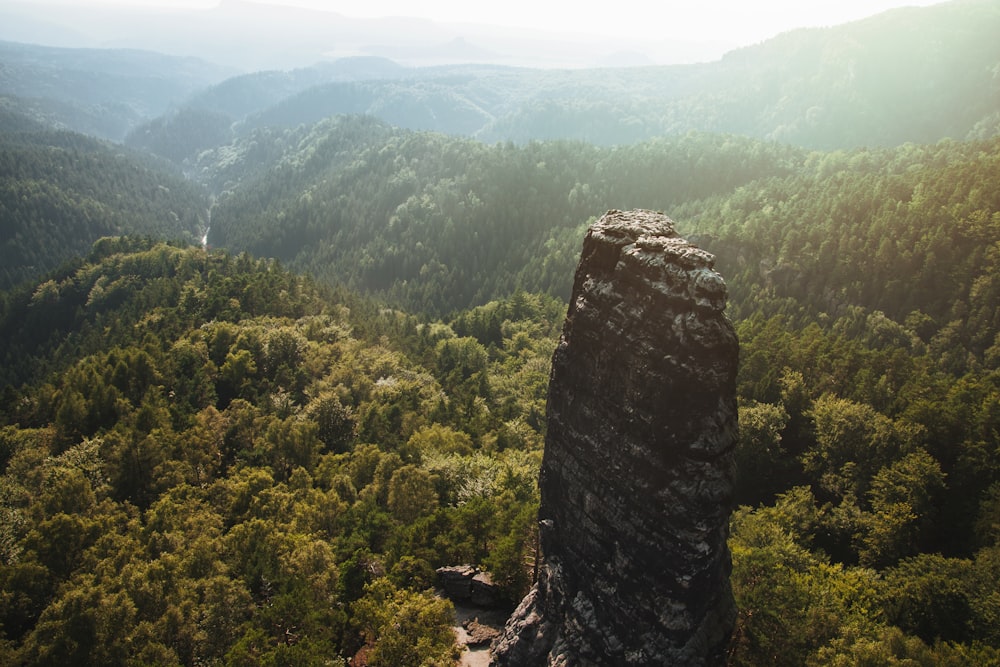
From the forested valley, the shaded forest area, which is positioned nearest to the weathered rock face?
the forested valley

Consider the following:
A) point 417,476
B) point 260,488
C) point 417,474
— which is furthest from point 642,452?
point 260,488

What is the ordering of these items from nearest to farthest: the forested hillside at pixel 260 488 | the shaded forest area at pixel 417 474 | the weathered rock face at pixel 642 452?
the weathered rock face at pixel 642 452 → the shaded forest area at pixel 417 474 → the forested hillside at pixel 260 488

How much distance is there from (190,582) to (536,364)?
85.7 metres

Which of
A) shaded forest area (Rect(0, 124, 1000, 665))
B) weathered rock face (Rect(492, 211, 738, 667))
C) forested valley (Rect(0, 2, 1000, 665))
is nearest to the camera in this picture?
weathered rock face (Rect(492, 211, 738, 667))

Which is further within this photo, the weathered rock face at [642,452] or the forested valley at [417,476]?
the forested valley at [417,476]

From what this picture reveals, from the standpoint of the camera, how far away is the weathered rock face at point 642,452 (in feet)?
81.9

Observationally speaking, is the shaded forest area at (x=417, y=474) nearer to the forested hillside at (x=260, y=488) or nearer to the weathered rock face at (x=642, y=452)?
the forested hillside at (x=260, y=488)

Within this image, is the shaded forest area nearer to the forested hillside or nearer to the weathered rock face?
the forested hillside

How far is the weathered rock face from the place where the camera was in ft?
81.9

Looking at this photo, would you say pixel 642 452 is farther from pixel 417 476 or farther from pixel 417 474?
pixel 417 474

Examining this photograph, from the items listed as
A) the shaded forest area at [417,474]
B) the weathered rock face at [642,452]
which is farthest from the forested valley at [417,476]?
the weathered rock face at [642,452]

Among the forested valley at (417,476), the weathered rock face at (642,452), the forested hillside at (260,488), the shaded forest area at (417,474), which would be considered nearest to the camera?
the weathered rock face at (642,452)

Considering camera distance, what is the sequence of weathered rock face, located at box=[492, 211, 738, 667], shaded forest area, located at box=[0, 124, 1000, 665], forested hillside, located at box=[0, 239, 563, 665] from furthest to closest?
forested hillside, located at box=[0, 239, 563, 665], shaded forest area, located at box=[0, 124, 1000, 665], weathered rock face, located at box=[492, 211, 738, 667]

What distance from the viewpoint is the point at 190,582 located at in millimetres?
48750
